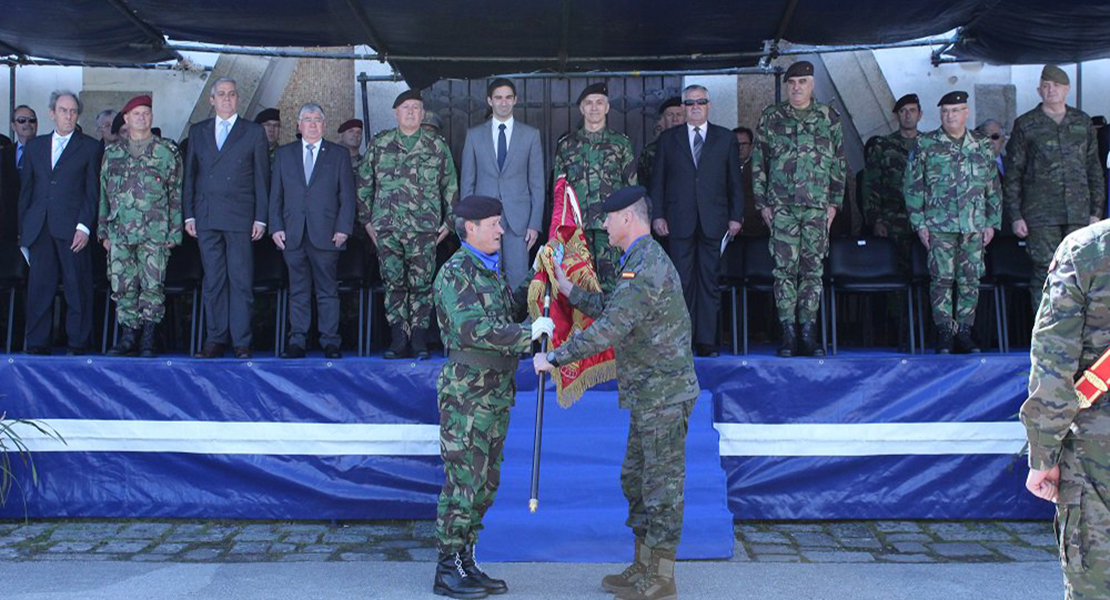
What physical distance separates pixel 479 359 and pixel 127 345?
3172mm

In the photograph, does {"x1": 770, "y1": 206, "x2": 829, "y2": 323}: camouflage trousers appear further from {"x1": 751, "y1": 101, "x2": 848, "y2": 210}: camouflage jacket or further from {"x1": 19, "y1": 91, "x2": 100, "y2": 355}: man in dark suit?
{"x1": 19, "y1": 91, "x2": 100, "y2": 355}: man in dark suit

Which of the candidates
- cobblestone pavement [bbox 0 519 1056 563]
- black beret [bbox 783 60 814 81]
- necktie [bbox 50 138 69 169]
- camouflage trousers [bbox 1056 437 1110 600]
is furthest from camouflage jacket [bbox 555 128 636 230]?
camouflage trousers [bbox 1056 437 1110 600]

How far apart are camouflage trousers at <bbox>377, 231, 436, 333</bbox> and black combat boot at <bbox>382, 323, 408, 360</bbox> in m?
0.03

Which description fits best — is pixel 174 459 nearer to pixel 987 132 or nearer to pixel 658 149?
pixel 658 149

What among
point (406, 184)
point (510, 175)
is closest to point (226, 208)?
point (406, 184)

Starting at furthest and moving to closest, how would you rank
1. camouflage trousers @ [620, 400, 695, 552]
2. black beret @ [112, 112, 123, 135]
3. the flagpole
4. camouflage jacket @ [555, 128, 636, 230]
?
black beret @ [112, 112, 123, 135] → camouflage jacket @ [555, 128, 636, 230] → the flagpole → camouflage trousers @ [620, 400, 695, 552]

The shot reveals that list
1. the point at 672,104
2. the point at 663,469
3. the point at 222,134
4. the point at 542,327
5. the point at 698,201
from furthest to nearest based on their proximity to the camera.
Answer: the point at 672,104 → the point at 222,134 → the point at 698,201 → the point at 542,327 → the point at 663,469

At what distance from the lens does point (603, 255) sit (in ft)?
23.4

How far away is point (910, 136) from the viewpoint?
8086 mm

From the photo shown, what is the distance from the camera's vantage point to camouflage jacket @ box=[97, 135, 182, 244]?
6.99m

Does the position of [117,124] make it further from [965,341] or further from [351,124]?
[965,341]

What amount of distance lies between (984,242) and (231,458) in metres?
4.81

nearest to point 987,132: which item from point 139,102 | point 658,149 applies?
point 658,149

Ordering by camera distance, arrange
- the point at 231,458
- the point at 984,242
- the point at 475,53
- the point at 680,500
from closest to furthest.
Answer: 1. the point at 680,500
2. the point at 231,458
3. the point at 984,242
4. the point at 475,53
